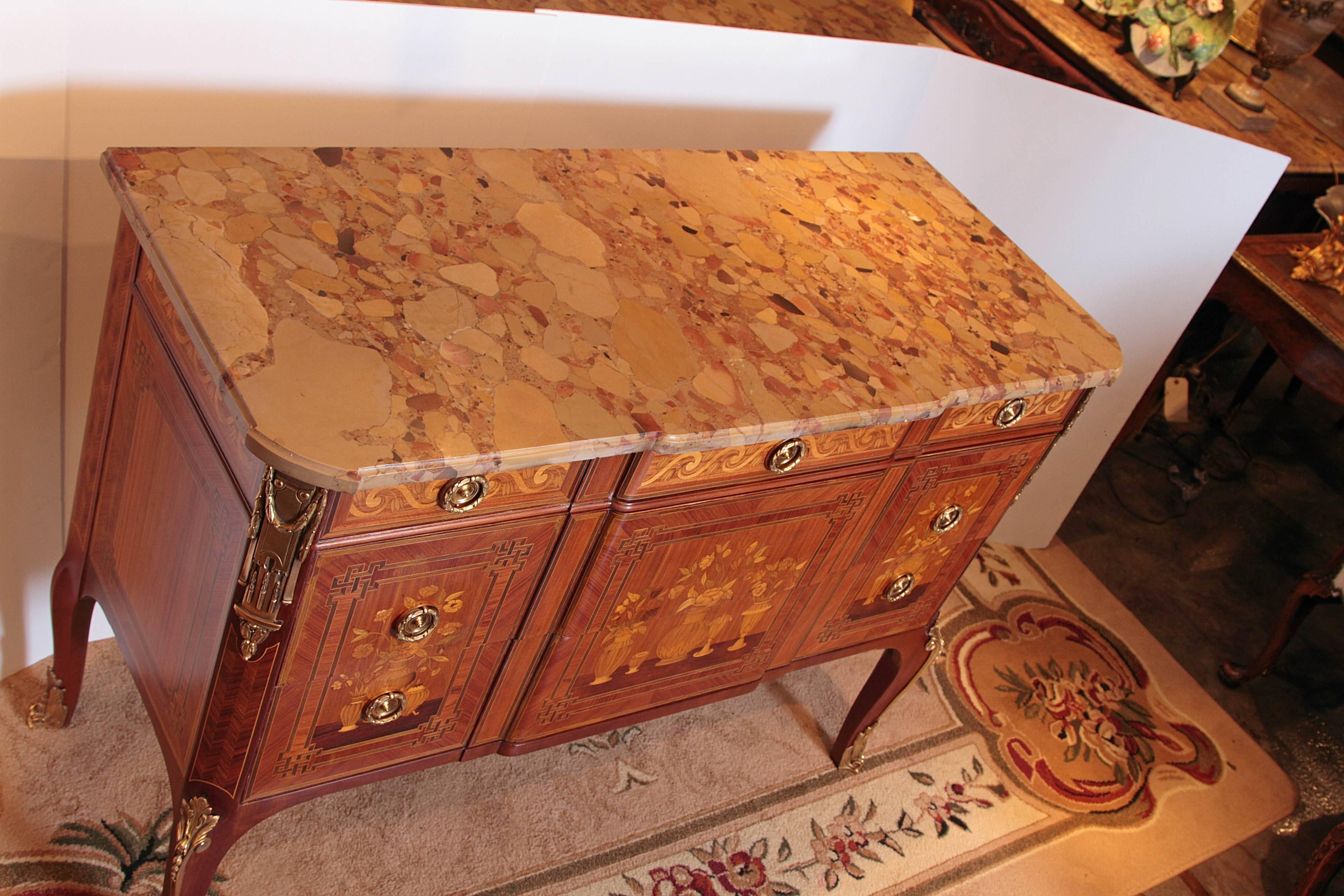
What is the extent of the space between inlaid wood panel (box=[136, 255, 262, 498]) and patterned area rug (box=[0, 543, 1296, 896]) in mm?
692

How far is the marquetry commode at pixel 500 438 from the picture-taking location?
0.92 m

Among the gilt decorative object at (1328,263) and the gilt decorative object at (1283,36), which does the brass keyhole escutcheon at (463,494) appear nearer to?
the gilt decorative object at (1328,263)

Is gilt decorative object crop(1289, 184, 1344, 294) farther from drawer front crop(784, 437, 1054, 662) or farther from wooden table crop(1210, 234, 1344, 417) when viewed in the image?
drawer front crop(784, 437, 1054, 662)

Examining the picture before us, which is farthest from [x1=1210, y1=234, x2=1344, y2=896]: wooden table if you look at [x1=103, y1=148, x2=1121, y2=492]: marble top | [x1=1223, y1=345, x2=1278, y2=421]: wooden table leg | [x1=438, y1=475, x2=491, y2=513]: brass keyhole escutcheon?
[x1=438, y1=475, x2=491, y2=513]: brass keyhole escutcheon

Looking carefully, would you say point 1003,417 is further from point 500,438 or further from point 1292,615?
point 1292,615

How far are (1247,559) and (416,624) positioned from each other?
7.58 feet

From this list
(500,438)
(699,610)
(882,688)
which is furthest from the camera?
(882,688)

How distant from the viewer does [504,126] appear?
1.46 metres

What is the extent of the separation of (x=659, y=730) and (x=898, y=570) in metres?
0.51

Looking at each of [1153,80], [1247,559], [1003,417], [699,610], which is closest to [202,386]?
[699,610]

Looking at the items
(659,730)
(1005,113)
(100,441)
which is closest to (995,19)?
(1005,113)

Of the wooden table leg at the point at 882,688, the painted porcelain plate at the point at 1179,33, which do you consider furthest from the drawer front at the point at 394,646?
the painted porcelain plate at the point at 1179,33

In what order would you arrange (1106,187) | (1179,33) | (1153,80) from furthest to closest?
1. (1153,80)
2. (1179,33)
3. (1106,187)

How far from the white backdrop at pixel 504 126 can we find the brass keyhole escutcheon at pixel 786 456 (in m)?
0.64
